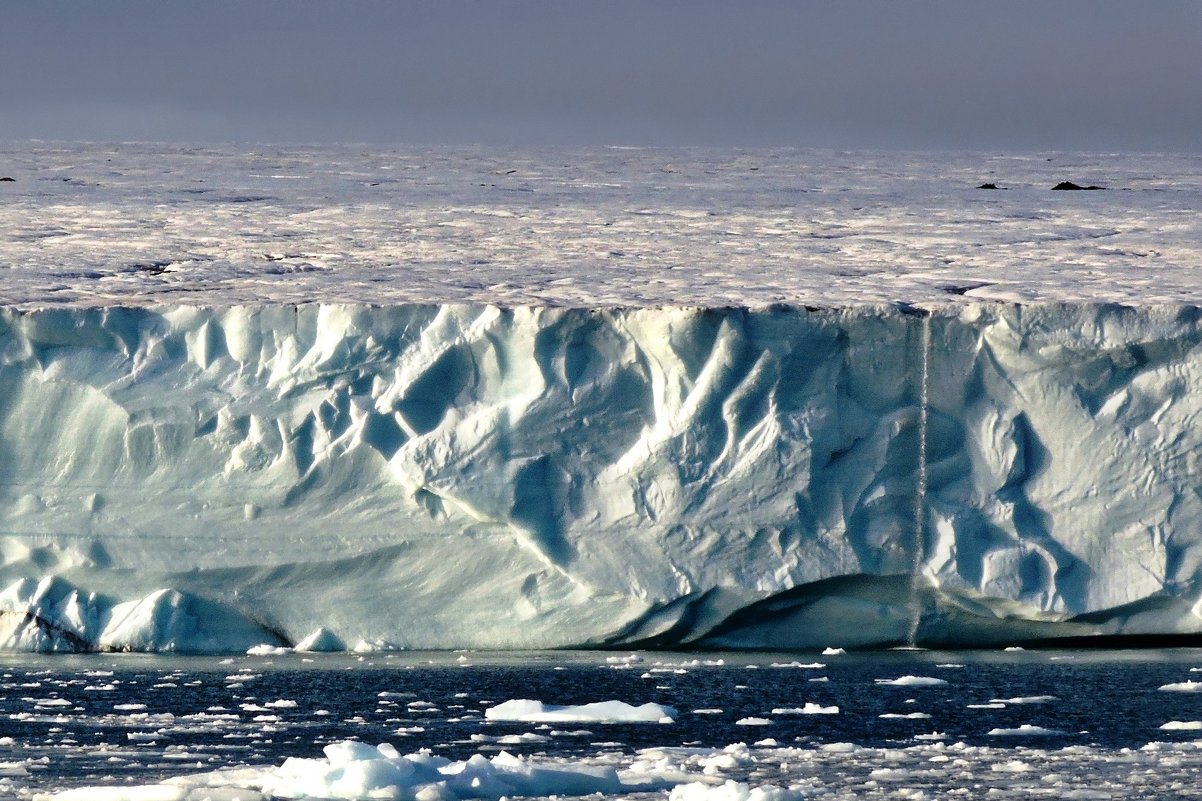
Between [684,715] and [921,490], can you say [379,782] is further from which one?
[921,490]

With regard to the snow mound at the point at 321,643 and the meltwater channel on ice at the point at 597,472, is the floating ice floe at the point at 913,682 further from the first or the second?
the snow mound at the point at 321,643

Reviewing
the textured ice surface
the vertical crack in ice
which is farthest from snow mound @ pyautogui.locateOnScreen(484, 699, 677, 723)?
the textured ice surface

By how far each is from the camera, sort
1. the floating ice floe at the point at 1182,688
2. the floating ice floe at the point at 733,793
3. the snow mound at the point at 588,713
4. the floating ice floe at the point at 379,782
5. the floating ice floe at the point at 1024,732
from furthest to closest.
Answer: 1. the floating ice floe at the point at 1182,688
2. the snow mound at the point at 588,713
3. the floating ice floe at the point at 1024,732
4. the floating ice floe at the point at 379,782
5. the floating ice floe at the point at 733,793

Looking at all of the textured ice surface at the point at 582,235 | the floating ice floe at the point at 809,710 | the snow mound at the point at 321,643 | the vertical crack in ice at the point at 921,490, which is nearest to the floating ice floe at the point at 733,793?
the floating ice floe at the point at 809,710

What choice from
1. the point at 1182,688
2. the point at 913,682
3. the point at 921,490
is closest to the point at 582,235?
the point at 921,490

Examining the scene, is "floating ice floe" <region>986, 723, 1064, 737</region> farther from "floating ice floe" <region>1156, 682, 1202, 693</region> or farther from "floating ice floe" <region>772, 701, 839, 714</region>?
"floating ice floe" <region>1156, 682, 1202, 693</region>

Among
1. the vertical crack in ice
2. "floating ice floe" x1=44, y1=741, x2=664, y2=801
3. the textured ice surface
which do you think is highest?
the textured ice surface

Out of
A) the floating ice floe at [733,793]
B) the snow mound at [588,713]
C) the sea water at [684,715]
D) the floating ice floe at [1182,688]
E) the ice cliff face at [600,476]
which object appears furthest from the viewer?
the ice cliff face at [600,476]
